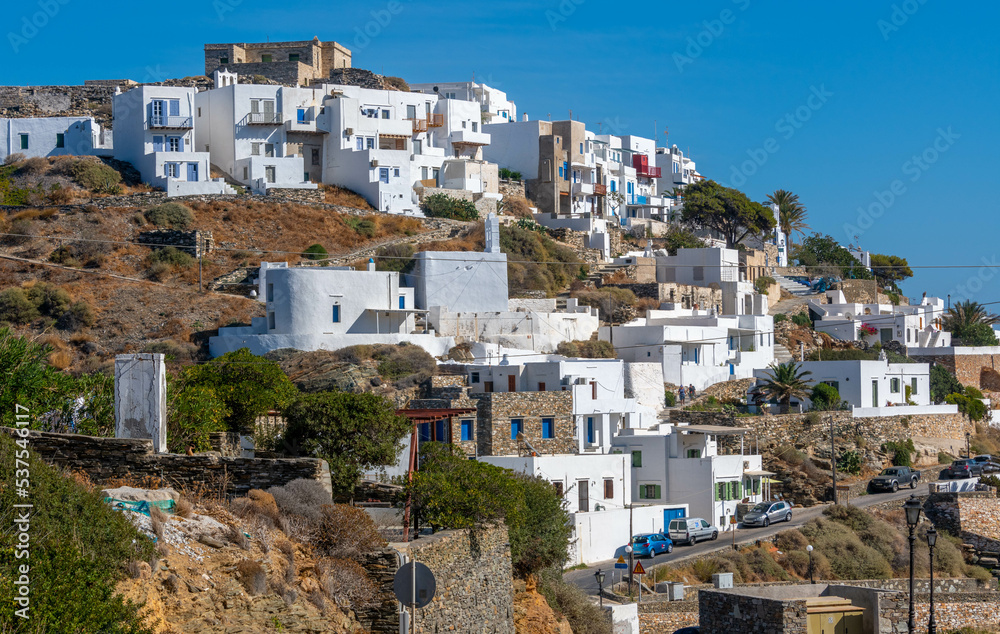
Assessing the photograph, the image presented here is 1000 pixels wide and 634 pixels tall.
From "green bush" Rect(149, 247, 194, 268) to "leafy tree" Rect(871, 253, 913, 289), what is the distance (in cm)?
4889

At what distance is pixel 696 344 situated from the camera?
47.6 metres

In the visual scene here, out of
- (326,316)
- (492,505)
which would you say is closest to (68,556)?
(492,505)

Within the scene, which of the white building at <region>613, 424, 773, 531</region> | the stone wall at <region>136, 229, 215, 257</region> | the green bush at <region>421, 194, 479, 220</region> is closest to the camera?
the white building at <region>613, 424, 773, 531</region>

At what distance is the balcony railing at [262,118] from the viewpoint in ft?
192

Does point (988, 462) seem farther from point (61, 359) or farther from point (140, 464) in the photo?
point (140, 464)

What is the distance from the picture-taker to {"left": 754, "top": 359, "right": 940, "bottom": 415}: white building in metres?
46.4

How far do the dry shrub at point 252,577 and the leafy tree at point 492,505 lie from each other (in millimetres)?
4551

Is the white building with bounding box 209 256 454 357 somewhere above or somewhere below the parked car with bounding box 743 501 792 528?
above

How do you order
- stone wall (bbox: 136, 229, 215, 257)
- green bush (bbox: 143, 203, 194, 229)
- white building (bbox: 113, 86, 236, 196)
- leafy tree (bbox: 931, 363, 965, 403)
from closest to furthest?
stone wall (bbox: 136, 229, 215, 257) → green bush (bbox: 143, 203, 194, 229) → leafy tree (bbox: 931, 363, 965, 403) → white building (bbox: 113, 86, 236, 196)

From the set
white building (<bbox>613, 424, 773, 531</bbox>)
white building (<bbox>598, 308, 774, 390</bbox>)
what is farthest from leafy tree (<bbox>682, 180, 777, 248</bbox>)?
white building (<bbox>613, 424, 773, 531</bbox>)

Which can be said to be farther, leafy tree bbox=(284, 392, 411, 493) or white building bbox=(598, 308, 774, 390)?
white building bbox=(598, 308, 774, 390)

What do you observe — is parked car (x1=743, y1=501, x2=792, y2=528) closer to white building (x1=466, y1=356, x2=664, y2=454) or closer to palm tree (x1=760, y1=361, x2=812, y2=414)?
white building (x1=466, y1=356, x2=664, y2=454)

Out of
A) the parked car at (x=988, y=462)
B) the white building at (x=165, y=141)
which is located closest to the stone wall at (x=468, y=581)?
the parked car at (x=988, y=462)

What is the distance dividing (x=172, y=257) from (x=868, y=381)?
29576mm
